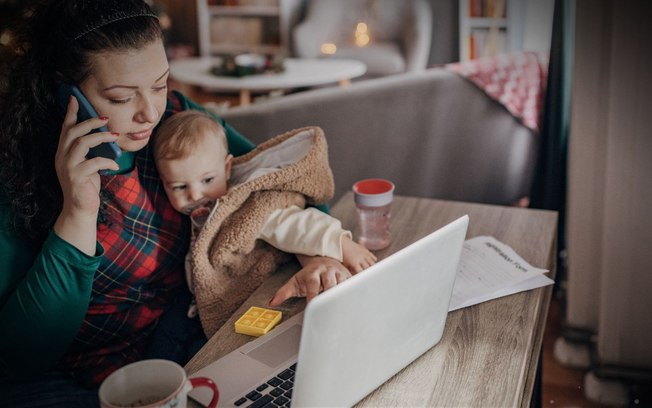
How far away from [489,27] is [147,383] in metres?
4.58

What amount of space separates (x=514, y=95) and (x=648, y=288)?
1.20 m

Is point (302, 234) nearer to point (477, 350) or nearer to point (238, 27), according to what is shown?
point (477, 350)

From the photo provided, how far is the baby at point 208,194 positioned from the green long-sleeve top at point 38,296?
217mm

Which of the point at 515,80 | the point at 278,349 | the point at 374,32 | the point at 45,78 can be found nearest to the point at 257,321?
the point at 278,349

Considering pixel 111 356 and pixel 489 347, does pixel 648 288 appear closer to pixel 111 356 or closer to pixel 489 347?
pixel 489 347

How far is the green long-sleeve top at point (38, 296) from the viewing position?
3.33ft

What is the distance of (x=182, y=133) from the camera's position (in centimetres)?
125

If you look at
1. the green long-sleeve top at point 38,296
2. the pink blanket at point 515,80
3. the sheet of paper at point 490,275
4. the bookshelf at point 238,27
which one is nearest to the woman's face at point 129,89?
the green long-sleeve top at point 38,296

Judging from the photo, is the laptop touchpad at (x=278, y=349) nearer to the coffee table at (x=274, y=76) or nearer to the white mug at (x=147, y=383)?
the white mug at (x=147, y=383)

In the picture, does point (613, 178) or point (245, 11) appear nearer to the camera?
point (613, 178)

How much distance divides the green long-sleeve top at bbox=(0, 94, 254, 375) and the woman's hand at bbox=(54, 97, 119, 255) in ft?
0.07

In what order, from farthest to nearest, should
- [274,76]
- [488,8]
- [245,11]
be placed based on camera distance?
[245,11] < [488,8] < [274,76]

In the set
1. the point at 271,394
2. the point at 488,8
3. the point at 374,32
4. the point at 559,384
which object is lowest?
the point at 559,384

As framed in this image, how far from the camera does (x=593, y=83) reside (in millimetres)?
1930
